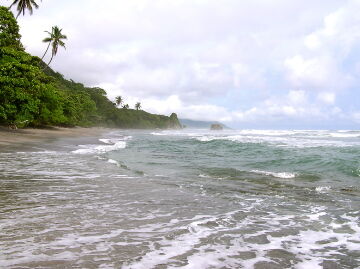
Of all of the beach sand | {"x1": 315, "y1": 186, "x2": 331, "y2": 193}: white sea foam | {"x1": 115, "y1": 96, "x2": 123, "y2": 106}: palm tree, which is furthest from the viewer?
{"x1": 115, "y1": 96, "x2": 123, "y2": 106}: palm tree

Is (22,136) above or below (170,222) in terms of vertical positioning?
above

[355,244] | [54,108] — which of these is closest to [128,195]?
[355,244]

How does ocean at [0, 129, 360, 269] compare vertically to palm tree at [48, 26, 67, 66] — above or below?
below

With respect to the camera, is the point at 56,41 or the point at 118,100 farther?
the point at 118,100

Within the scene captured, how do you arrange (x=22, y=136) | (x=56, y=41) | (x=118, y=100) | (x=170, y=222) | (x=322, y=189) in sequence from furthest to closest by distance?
(x=118, y=100) < (x=56, y=41) < (x=22, y=136) < (x=322, y=189) < (x=170, y=222)

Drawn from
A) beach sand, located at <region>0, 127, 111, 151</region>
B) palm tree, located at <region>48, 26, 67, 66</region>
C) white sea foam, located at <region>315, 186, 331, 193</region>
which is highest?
palm tree, located at <region>48, 26, 67, 66</region>

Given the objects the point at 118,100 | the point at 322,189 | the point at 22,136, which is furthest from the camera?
the point at 118,100

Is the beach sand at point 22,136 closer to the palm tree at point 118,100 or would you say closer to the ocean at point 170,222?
the ocean at point 170,222

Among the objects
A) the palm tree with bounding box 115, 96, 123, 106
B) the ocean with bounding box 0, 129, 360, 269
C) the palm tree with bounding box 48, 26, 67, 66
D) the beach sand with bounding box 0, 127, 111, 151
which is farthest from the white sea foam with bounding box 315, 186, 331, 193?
the palm tree with bounding box 115, 96, 123, 106

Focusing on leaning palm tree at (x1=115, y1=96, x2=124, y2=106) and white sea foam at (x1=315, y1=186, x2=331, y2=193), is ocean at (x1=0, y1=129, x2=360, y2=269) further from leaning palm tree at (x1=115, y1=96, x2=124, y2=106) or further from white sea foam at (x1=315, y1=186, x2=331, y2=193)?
leaning palm tree at (x1=115, y1=96, x2=124, y2=106)

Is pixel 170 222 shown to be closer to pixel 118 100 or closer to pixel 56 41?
pixel 56 41

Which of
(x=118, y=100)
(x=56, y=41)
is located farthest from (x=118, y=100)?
(x=56, y=41)

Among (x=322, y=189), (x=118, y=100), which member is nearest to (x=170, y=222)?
(x=322, y=189)

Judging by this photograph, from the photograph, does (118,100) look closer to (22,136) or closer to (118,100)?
(118,100)
